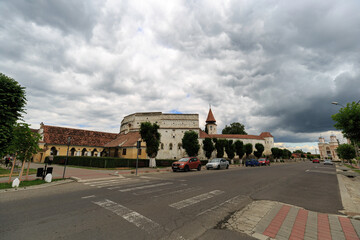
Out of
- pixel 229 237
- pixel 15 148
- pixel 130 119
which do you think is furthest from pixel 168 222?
pixel 130 119

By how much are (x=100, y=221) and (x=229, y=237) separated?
336 cm

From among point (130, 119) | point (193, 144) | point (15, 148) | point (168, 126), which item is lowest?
point (15, 148)

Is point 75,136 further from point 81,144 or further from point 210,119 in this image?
point 210,119

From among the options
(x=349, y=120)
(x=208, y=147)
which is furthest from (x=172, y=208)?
(x=208, y=147)

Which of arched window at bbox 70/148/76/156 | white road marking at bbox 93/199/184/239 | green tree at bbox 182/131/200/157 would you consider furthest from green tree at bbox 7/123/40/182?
arched window at bbox 70/148/76/156

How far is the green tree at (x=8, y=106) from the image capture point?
1438cm

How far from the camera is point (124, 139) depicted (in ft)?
147

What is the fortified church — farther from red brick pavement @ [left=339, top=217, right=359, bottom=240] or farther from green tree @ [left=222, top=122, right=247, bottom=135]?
red brick pavement @ [left=339, top=217, right=359, bottom=240]

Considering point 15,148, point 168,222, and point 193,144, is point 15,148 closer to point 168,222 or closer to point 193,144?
point 168,222

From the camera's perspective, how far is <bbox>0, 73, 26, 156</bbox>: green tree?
14.4m

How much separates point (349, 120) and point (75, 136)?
5258cm

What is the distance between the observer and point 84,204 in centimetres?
594

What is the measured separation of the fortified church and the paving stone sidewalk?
3385 cm

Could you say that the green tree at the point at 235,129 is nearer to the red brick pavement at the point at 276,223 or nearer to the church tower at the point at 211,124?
the church tower at the point at 211,124
